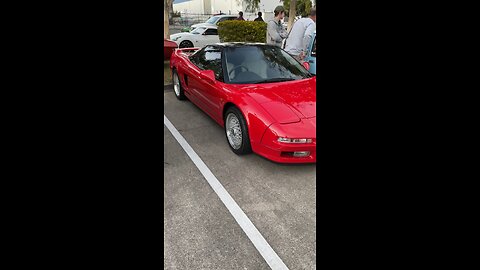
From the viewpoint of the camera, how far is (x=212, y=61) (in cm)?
423

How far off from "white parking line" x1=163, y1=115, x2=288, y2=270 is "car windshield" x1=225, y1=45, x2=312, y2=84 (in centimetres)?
114

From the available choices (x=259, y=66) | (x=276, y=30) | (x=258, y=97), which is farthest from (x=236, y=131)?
(x=276, y=30)

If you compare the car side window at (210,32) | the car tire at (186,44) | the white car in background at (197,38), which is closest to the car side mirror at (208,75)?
the white car in background at (197,38)

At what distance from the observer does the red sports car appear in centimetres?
288

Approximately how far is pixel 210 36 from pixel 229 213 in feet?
33.8

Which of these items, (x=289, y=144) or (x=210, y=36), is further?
(x=210, y=36)

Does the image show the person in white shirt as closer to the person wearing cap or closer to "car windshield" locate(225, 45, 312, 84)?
the person wearing cap

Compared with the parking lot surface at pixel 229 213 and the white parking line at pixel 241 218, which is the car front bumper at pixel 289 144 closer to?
the parking lot surface at pixel 229 213

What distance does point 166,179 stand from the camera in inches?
114

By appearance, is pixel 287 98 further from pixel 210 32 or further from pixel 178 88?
pixel 210 32
